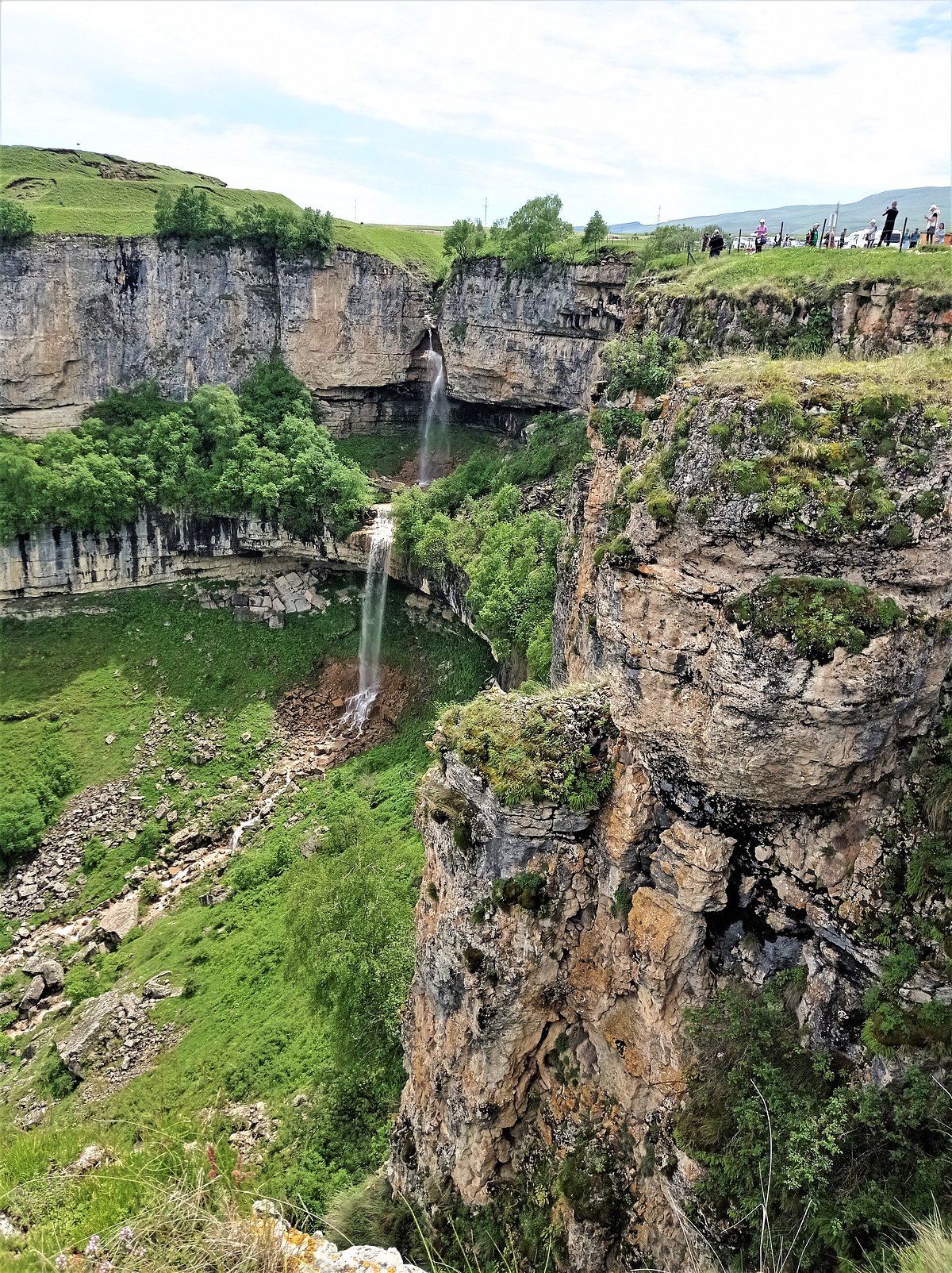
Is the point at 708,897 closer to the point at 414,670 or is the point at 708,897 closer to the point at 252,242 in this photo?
the point at 414,670

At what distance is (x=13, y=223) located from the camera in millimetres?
34625

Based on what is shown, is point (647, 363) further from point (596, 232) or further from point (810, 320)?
point (596, 232)

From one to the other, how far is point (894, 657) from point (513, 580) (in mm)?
18937

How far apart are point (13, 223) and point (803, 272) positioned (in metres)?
35.0

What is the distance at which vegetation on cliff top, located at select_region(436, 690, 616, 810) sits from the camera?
1009cm

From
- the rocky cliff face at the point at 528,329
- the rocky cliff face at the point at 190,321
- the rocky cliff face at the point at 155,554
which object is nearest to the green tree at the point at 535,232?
the rocky cliff face at the point at 528,329

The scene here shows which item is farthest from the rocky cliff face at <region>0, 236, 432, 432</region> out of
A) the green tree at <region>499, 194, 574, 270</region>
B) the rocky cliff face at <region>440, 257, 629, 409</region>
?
the green tree at <region>499, 194, 574, 270</region>

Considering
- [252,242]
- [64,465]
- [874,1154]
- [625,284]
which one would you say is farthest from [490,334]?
[874,1154]

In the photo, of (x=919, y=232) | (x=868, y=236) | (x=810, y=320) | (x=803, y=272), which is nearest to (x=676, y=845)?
(x=810, y=320)

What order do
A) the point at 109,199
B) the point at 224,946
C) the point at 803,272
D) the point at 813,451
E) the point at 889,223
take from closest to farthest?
1. the point at 813,451
2. the point at 889,223
3. the point at 803,272
4. the point at 224,946
5. the point at 109,199

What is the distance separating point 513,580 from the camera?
2644 cm

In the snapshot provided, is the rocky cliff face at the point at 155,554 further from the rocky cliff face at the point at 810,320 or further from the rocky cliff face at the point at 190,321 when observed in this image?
the rocky cliff face at the point at 810,320

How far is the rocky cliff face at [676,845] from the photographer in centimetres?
805

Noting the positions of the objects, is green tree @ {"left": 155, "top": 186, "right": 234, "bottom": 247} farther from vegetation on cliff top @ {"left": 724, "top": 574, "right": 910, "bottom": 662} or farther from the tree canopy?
vegetation on cliff top @ {"left": 724, "top": 574, "right": 910, "bottom": 662}
